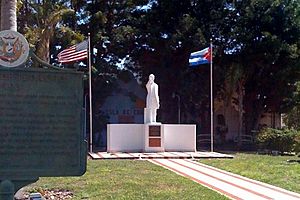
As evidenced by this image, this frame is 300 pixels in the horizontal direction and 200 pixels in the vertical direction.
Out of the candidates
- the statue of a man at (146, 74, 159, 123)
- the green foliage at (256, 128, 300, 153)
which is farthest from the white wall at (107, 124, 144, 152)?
the green foliage at (256, 128, 300, 153)

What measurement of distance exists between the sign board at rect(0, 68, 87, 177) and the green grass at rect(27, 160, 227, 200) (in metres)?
3.60

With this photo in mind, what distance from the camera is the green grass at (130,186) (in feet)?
31.7

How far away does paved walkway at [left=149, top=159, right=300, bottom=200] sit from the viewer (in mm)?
10078

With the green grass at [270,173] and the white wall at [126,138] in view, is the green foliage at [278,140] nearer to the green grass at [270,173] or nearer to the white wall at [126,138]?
the white wall at [126,138]

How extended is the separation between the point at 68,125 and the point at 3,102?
79cm

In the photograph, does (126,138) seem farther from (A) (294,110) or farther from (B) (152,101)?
(A) (294,110)

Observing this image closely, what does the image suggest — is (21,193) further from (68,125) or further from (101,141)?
(101,141)

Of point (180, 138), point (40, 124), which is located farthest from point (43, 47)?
point (40, 124)

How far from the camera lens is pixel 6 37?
5.75 m

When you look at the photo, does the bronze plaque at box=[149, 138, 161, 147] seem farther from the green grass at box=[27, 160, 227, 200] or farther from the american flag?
the green grass at box=[27, 160, 227, 200]

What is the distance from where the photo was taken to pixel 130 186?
428 inches

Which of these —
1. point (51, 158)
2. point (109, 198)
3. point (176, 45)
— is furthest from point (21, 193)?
point (176, 45)

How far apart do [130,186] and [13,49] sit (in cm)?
571

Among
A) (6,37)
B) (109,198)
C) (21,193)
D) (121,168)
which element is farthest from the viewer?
(121,168)
